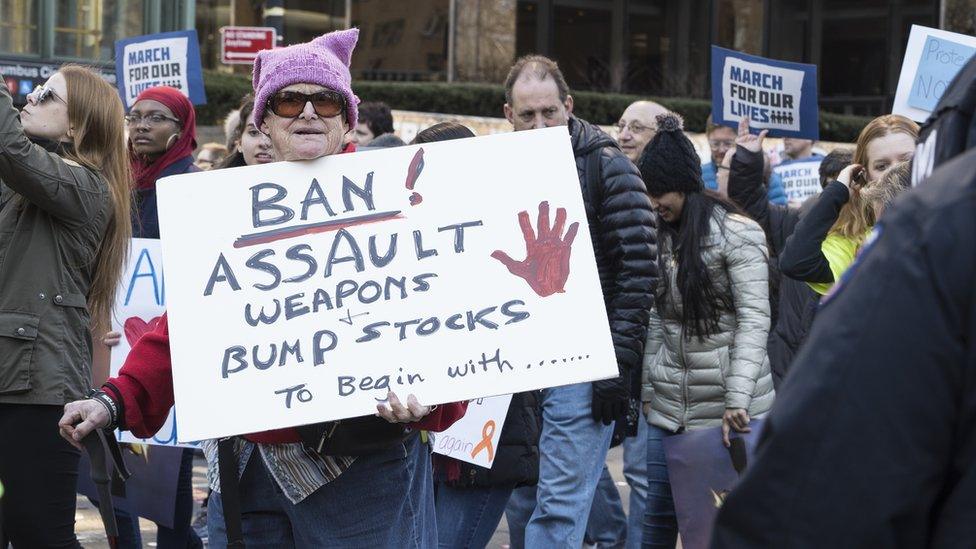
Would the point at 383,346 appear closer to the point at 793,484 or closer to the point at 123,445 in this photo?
the point at 793,484

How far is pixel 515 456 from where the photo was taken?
4.78 m

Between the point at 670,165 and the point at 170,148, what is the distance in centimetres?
203

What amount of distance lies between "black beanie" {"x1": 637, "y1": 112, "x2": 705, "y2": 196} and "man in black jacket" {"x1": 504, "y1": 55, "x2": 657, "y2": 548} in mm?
369

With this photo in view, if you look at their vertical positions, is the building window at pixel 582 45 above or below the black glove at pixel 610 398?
above

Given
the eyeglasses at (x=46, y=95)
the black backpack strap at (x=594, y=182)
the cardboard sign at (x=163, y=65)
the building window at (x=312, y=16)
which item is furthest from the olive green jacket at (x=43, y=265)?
the building window at (x=312, y=16)

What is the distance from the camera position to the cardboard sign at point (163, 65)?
920cm

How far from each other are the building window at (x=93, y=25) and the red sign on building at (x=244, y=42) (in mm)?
6205

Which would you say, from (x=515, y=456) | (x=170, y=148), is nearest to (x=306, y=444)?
(x=515, y=456)

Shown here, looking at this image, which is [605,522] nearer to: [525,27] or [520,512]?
[520,512]

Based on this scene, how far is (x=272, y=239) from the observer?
10.7 feet

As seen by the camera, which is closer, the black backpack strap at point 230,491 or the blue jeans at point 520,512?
the black backpack strap at point 230,491

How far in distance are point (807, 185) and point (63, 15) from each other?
11.6 m

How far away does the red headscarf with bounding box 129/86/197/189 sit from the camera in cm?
568

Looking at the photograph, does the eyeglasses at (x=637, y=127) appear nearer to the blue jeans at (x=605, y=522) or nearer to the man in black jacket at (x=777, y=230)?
the man in black jacket at (x=777, y=230)
